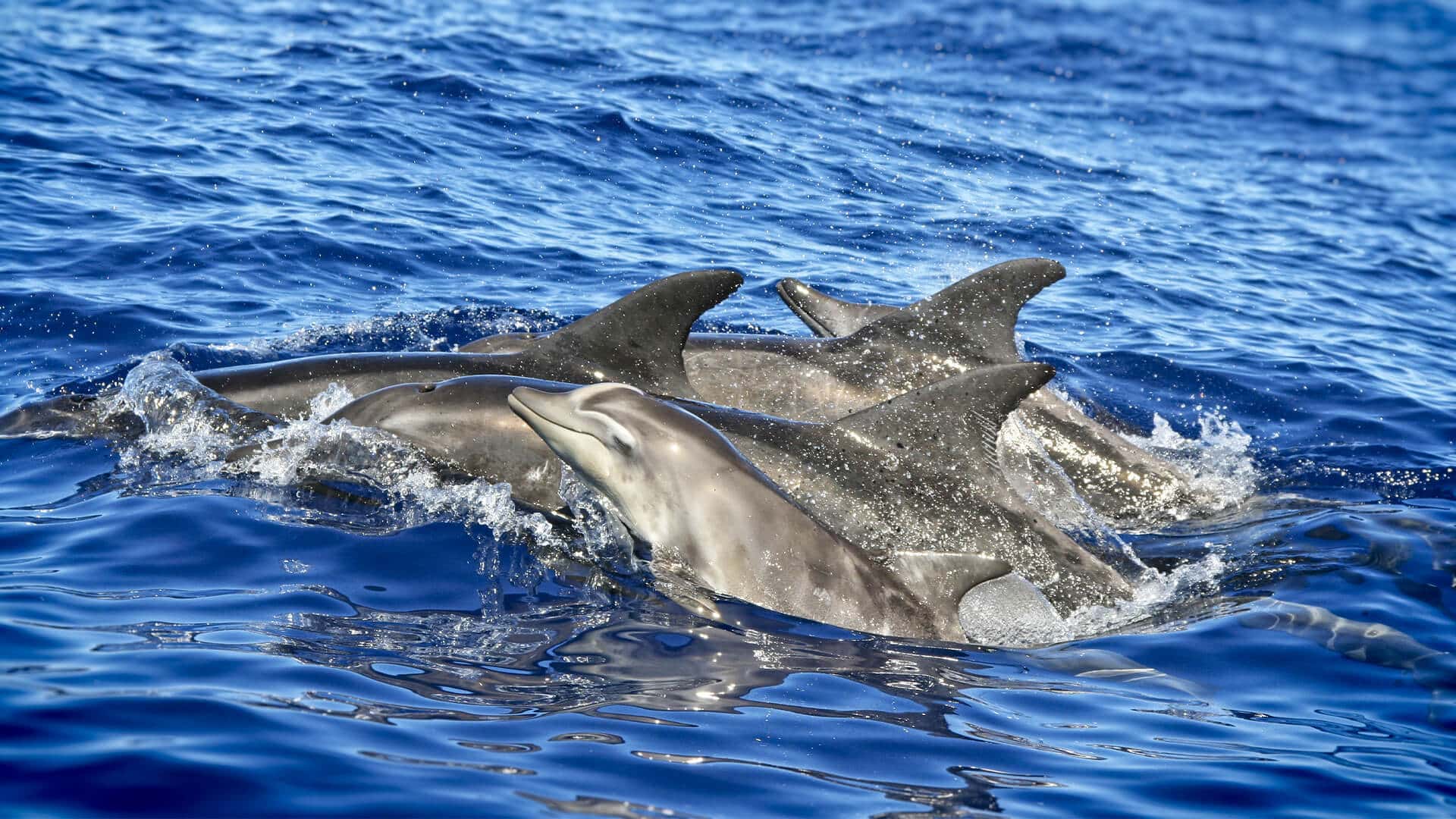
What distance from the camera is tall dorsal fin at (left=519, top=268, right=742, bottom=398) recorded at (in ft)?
31.0

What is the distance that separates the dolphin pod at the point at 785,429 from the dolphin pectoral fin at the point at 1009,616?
15 mm

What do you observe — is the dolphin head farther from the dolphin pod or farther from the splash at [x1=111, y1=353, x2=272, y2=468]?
the splash at [x1=111, y1=353, x2=272, y2=468]

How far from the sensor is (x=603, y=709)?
19.8 feet

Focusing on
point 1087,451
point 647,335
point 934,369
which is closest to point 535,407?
point 647,335

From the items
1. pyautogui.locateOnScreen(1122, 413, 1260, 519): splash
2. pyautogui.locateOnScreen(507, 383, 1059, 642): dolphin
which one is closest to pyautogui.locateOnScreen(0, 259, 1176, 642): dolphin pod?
pyautogui.locateOnScreen(507, 383, 1059, 642): dolphin

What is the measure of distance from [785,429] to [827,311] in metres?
2.91

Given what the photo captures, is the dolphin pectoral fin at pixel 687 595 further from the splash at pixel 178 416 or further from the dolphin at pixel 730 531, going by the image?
the splash at pixel 178 416

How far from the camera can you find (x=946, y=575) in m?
7.52

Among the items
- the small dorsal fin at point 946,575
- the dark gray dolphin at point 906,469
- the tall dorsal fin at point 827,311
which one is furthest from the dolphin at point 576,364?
the small dorsal fin at point 946,575

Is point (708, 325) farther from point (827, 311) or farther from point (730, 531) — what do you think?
point (730, 531)

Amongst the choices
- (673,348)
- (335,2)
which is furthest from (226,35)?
(673,348)

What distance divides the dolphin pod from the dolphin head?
11 mm

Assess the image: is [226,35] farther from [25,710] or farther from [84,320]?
[25,710]

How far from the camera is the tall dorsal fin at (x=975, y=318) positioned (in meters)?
9.82
